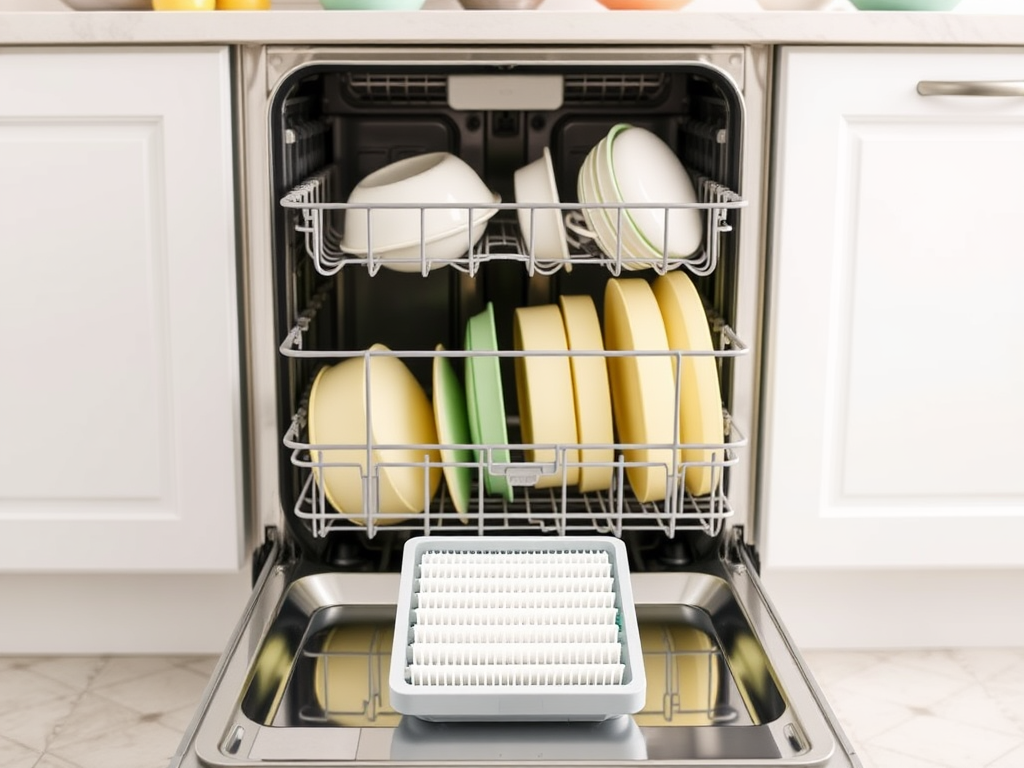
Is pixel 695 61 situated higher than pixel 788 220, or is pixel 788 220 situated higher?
pixel 695 61

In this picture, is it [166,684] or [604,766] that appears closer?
[604,766]

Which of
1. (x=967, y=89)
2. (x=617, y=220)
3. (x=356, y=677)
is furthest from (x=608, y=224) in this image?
(x=356, y=677)

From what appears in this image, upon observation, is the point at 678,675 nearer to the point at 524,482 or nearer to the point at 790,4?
the point at 524,482

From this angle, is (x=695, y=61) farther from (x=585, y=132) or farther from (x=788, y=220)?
(x=585, y=132)

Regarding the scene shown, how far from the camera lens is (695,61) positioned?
1341mm

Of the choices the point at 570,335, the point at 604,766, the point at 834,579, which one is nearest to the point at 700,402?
the point at 570,335

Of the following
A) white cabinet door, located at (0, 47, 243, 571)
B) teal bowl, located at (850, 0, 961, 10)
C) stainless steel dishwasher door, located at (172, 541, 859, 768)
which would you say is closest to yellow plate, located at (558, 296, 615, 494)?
stainless steel dishwasher door, located at (172, 541, 859, 768)

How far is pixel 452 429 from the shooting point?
144cm

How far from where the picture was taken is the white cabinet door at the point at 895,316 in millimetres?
1356

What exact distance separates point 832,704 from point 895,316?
496 mm

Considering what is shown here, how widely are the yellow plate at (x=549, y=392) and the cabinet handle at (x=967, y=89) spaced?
1.72 feet

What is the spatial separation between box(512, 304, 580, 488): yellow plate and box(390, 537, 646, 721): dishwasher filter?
168 millimetres

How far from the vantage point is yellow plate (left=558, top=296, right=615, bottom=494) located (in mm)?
1418

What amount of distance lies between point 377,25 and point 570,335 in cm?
45
